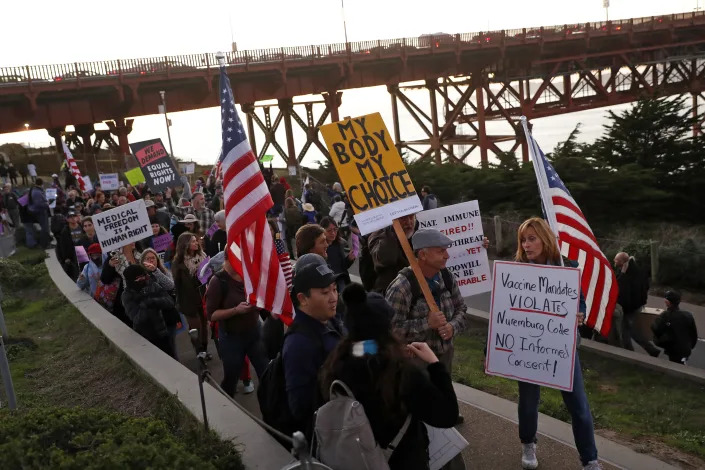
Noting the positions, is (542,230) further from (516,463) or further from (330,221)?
(330,221)

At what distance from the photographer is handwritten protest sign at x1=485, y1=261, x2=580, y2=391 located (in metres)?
5.00

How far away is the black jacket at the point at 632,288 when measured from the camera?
8844mm

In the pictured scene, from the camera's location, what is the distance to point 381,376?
3107 millimetres

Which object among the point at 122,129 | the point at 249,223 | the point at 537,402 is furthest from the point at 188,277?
the point at 122,129

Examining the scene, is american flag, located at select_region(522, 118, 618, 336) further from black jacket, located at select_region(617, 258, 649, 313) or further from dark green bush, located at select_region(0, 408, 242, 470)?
dark green bush, located at select_region(0, 408, 242, 470)

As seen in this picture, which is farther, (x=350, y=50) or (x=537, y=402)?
(x=350, y=50)

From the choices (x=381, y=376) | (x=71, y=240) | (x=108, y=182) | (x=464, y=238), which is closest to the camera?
(x=381, y=376)

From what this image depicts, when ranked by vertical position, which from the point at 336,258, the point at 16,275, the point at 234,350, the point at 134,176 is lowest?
the point at 16,275

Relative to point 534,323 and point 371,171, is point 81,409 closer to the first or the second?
point 371,171

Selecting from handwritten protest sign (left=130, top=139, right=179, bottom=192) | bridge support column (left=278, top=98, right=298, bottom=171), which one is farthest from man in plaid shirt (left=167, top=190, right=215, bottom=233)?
bridge support column (left=278, top=98, right=298, bottom=171)

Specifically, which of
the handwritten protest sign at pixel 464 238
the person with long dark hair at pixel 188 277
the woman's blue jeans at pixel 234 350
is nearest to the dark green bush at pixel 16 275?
the person with long dark hair at pixel 188 277

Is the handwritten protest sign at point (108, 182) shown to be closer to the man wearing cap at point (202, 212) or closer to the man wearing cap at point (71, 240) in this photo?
the man wearing cap at point (71, 240)

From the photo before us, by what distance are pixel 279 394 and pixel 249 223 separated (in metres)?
2.58

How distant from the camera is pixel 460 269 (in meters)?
7.54
